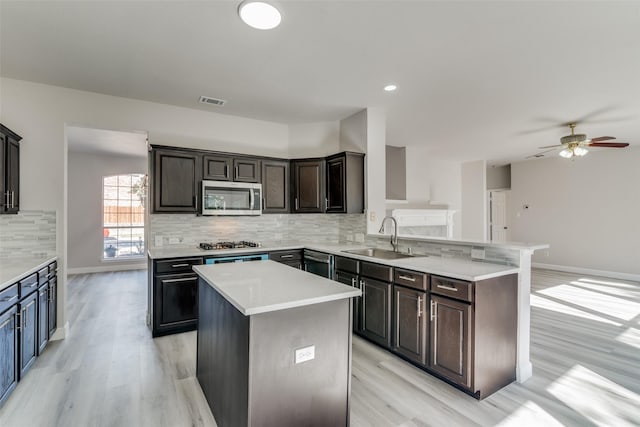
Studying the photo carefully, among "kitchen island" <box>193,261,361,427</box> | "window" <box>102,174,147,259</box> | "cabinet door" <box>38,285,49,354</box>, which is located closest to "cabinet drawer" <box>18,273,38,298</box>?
"cabinet door" <box>38,285,49,354</box>

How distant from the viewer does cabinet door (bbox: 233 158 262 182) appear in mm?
4118

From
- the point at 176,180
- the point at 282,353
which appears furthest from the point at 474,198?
the point at 282,353

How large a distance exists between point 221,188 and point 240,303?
8.90 feet

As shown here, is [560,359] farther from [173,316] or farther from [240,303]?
[173,316]

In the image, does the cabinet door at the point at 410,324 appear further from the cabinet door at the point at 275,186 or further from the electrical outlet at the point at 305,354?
the cabinet door at the point at 275,186

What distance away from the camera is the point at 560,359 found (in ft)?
9.45

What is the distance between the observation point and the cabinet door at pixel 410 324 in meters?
2.60

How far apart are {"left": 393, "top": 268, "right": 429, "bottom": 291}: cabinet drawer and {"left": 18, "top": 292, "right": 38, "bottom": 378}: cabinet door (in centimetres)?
305

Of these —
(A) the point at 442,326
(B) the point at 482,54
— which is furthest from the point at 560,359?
(B) the point at 482,54

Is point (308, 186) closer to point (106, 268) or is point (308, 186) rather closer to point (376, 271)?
point (376, 271)

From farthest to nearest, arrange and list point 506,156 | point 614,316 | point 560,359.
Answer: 1. point 506,156
2. point 614,316
3. point 560,359

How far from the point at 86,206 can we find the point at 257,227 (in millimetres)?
4788

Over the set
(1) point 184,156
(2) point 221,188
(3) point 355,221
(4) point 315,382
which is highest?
(1) point 184,156

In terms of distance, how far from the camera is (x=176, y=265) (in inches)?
135
